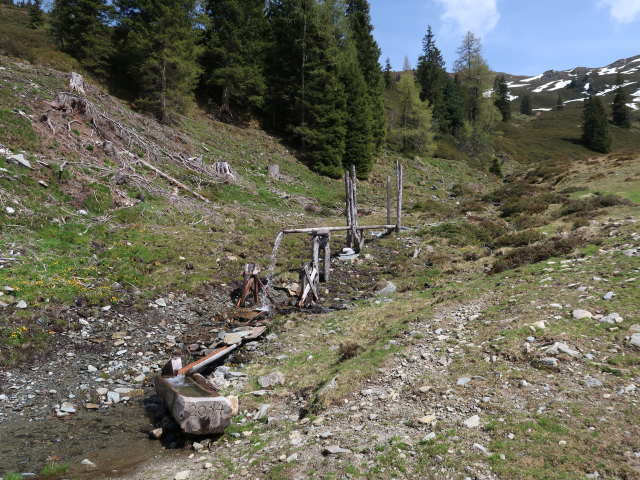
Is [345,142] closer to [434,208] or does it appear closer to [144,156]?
[434,208]

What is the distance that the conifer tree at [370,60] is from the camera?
48.3 metres

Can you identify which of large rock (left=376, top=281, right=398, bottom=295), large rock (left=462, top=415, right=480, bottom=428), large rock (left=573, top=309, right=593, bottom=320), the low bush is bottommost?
large rock (left=376, top=281, right=398, bottom=295)

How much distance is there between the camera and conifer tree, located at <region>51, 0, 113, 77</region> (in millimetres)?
31891

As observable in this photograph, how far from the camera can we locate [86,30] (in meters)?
32.7

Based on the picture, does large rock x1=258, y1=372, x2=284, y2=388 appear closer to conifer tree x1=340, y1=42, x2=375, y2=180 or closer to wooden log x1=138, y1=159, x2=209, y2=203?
wooden log x1=138, y1=159, x2=209, y2=203

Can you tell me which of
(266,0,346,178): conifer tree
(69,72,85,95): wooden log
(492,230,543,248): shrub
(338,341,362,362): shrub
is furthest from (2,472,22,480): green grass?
(266,0,346,178): conifer tree

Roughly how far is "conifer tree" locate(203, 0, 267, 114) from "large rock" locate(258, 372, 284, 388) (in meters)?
35.5

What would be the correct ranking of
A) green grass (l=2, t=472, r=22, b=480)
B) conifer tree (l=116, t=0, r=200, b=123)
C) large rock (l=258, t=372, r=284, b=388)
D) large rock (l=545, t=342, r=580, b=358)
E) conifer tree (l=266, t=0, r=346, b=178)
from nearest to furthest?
green grass (l=2, t=472, r=22, b=480) → large rock (l=545, t=342, r=580, b=358) → large rock (l=258, t=372, r=284, b=388) → conifer tree (l=116, t=0, r=200, b=123) → conifer tree (l=266, t=0, r=346, b=178)

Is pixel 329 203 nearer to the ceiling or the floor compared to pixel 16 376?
nearer to the ceiling

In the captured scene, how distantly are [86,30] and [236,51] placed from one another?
12922 millimetres

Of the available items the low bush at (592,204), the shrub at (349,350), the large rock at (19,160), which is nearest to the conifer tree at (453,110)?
the low bush at (592,204)

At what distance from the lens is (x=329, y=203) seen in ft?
103

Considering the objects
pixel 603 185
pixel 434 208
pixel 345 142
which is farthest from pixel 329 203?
pixel 603 185

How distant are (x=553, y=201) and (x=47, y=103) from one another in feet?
98.9
